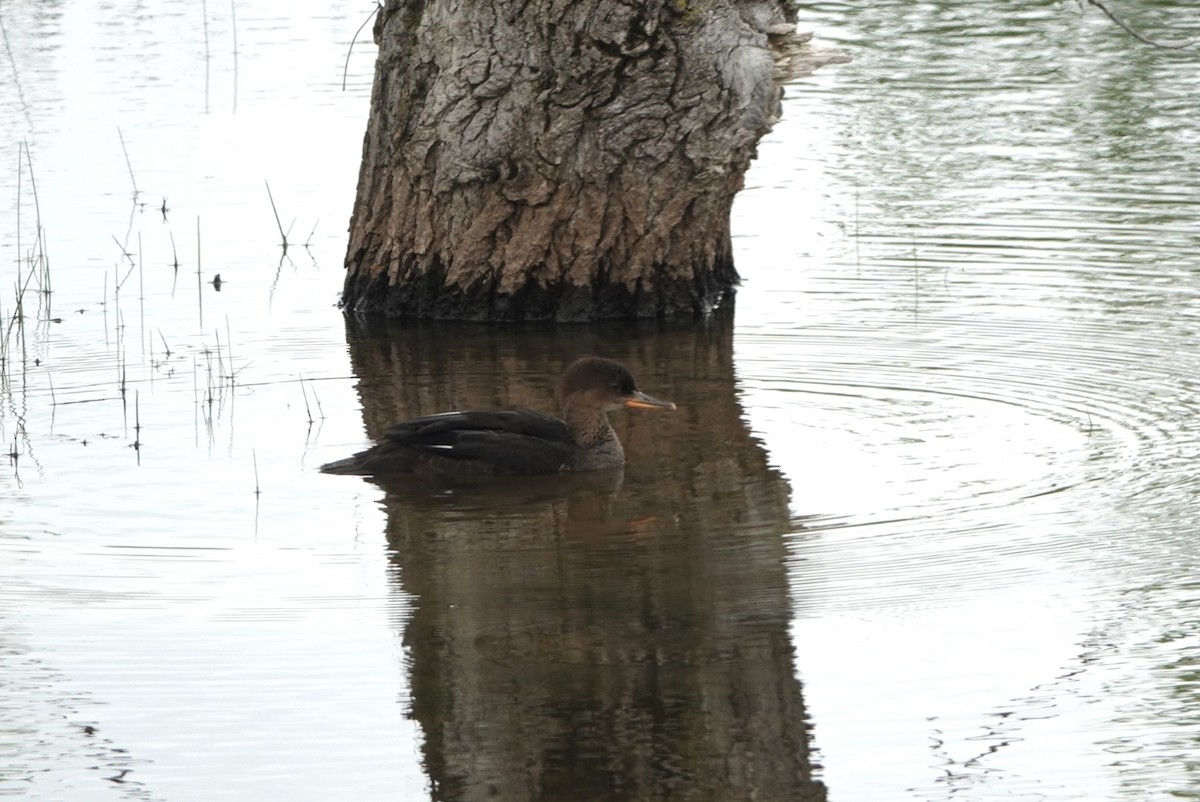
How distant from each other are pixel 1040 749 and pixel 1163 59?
13.9 m

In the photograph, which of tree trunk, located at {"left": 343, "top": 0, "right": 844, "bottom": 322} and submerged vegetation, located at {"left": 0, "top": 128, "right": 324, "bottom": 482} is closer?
submerged vegetation, located at {"left": 0, "top": 128, "right": 324, "bottom": 482}

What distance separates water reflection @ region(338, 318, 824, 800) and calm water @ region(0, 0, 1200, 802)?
0.02 metres

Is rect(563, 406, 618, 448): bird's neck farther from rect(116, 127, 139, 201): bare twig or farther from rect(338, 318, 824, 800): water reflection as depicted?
rect(116, 127, 139, 201): bare twig

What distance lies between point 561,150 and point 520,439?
2962 mm

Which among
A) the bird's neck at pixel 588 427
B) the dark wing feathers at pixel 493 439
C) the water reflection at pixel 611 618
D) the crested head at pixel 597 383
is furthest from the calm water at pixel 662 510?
the crested head at pixel 597 383

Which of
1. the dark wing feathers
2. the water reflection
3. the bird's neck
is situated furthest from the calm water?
the bird's neck

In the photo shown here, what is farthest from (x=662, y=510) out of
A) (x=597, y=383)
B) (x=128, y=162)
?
(x=128, y=162)

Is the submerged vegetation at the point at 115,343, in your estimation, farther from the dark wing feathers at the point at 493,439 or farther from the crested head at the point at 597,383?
the crested head at the point at 597,383

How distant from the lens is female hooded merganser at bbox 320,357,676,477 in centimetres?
891

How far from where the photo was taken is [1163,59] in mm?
18453

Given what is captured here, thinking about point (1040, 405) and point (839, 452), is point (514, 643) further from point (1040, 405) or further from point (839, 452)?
point (1040, 405)

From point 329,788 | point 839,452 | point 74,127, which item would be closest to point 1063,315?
point 839,452

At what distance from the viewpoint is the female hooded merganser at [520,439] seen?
8906mm

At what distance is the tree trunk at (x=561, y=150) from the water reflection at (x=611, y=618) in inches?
61.9
